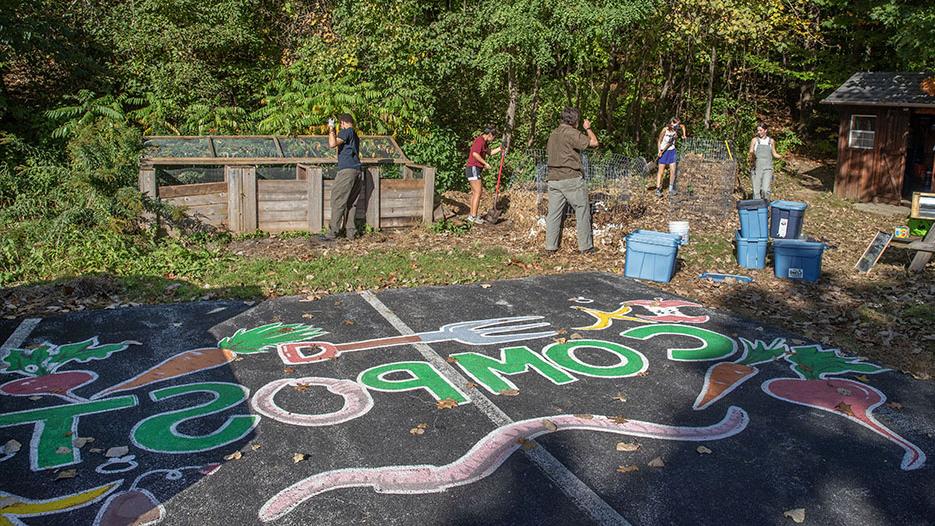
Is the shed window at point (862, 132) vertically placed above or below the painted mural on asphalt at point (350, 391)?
above

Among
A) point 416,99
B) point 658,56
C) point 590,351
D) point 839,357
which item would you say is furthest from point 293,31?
point 839,357

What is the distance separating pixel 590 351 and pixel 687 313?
2.01m

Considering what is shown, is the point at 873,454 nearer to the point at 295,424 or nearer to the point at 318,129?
the point at 295,424

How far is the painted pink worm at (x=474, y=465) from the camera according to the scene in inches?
189

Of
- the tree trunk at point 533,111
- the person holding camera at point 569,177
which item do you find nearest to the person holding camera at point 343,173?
the person holding camera at point 569,177

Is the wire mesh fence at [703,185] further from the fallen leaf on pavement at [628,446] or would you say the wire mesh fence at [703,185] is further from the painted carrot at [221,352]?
the fallen leaf on pavement at [628,446]

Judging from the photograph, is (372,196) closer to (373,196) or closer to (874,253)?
(373,196)

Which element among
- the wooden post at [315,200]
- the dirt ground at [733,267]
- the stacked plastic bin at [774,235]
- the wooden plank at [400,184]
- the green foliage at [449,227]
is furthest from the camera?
the green foliage at [449,227]

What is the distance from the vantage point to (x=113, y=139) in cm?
1177

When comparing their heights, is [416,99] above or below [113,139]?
above

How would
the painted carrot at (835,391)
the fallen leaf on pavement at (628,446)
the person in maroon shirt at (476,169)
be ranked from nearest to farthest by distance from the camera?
the fallen leaf on pavement at (628,446), the painted carrot at (835,391), the person in maroon shirt at (476,169)

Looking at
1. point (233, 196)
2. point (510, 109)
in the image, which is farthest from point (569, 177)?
point (510, 109)

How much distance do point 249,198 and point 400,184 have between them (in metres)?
2.58

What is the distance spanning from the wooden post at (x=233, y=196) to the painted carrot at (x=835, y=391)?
27.4 feet
